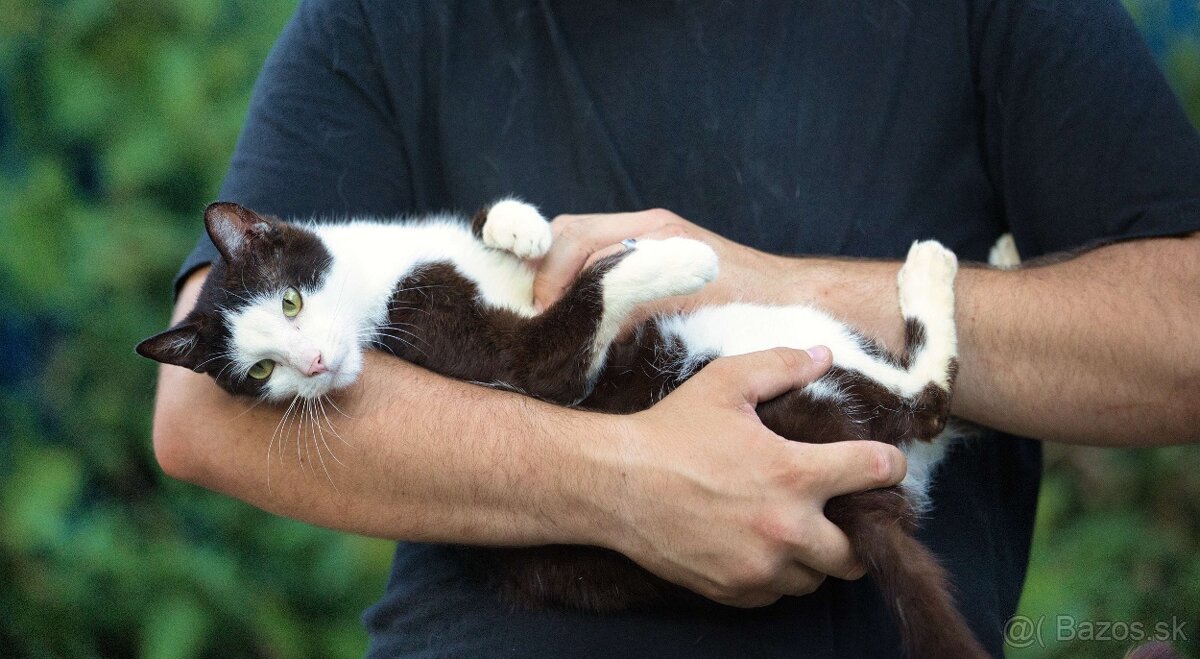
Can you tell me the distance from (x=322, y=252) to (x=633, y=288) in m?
0.49

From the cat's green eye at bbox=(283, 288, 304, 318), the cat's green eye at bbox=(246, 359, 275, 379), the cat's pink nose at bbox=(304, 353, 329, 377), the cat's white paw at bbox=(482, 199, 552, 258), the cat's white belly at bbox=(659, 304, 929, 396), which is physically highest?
the cat's white paw at bbox=(482, 199, 552, 258)

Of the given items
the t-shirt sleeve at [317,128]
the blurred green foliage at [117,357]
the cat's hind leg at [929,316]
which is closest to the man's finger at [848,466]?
the cat's hind leg at [929,316]

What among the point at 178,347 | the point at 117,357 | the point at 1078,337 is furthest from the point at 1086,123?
the point at 117,357

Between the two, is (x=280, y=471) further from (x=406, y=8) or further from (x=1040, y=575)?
(x=1040, y=575)

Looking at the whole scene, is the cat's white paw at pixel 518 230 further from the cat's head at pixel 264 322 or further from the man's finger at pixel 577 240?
the cat's head at pixel 264 322

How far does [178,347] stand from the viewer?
4.44 feet

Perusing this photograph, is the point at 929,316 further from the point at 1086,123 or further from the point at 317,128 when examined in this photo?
the point at 317,128

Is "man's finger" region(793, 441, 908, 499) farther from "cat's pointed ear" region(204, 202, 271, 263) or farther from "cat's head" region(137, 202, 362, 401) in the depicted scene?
"cat's pointed ear" region(204, 202, 271, 263)

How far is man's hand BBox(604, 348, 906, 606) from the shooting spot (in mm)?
1154

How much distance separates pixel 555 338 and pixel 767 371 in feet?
1.03

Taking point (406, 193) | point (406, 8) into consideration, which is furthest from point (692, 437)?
point (406, 8)

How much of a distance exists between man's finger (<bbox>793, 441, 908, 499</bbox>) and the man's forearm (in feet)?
0.95

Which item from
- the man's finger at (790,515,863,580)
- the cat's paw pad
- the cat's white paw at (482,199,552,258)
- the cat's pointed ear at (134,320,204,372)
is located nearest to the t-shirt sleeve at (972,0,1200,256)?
the cat's paw pad

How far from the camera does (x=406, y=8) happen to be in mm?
1610
